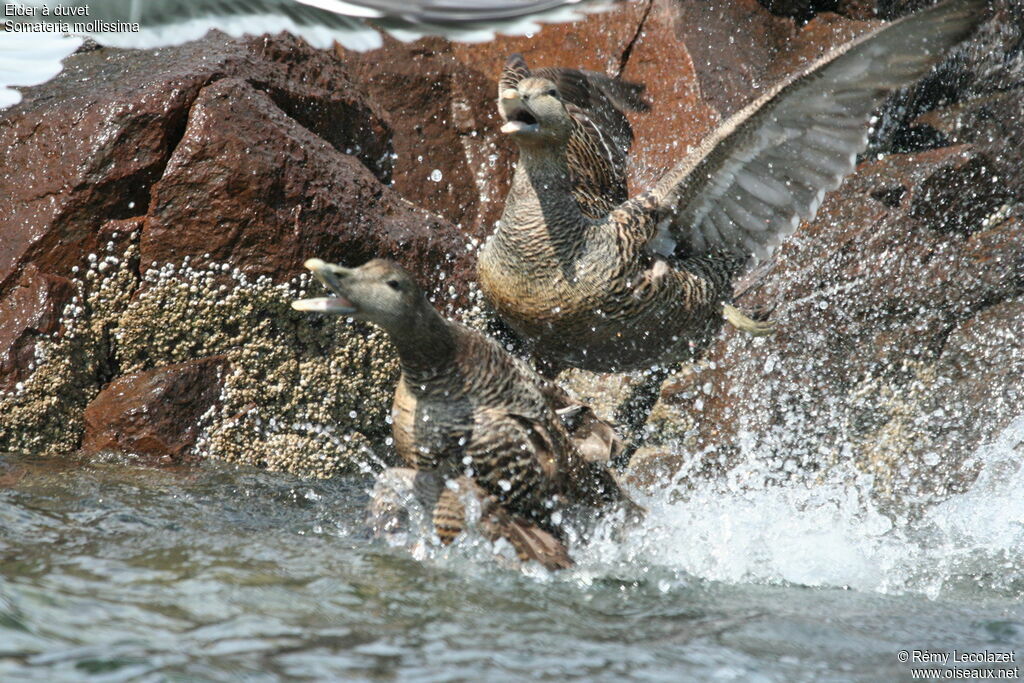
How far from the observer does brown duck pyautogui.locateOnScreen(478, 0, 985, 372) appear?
18.6ft

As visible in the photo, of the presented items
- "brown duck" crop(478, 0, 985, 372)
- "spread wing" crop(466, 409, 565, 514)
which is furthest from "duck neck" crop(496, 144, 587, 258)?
"spread wing" crop(466, 409, 565, 514)

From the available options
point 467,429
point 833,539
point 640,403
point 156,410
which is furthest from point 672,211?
point 156,410

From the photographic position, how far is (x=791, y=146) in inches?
236

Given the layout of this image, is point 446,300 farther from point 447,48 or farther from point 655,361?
point 447,48

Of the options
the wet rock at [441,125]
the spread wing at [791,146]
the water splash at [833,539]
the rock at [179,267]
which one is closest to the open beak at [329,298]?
the water splash at [833,539]

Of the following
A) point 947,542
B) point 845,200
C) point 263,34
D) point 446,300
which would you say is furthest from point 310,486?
point 845,200

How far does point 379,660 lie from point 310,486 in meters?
2.29

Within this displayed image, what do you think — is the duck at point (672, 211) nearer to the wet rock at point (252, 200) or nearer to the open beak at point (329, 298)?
the wet rock at point (252, 200)

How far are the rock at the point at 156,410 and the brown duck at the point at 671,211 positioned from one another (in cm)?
154

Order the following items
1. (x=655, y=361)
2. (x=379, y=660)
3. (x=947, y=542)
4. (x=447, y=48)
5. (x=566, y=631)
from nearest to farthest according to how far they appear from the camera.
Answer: (x=379, y=660), (x=566, y=631), (x=947, y=542), (x=655, y=361), (x=447, y=48)

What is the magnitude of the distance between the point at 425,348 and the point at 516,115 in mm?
1602

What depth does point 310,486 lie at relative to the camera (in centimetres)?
569

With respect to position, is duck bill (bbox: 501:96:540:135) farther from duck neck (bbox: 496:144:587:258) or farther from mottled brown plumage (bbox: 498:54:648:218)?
duck neck (bbox: 496:144:587:258)

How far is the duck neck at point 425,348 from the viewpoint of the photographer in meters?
4.66
